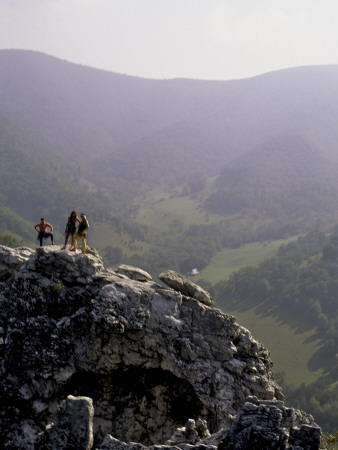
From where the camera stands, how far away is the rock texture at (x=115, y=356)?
20422mm

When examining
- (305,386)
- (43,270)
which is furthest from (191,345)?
(305,386)

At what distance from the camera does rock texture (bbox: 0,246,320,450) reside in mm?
20422

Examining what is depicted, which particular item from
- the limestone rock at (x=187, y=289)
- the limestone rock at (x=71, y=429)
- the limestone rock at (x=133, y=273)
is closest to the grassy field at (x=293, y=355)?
the limestone rock at (x=187, y=289)

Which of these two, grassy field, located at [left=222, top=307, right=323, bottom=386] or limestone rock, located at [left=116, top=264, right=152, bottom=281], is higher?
limestone rock, located at [left=116, top=264, right=152, bottom=281]

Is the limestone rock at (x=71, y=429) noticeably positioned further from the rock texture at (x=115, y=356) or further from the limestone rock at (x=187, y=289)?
the limestone rock at (x=187, y=289)

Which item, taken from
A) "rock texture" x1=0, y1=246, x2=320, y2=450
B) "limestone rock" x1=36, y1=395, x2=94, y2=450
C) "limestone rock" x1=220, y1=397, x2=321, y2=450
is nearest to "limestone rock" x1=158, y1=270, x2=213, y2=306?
"rock texture" x1=0, y1=246, x2=320, y2=450

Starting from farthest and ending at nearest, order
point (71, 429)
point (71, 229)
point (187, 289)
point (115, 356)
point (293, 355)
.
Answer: point (293, 355) → point (187, 289) → point (71, 229) → point (115, 356) → point (71, 429)

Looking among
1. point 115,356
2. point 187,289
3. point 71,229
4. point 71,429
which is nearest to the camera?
point 71,429

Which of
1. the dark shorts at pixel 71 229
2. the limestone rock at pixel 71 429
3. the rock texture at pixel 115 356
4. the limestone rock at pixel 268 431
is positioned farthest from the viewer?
the dark shorts at pixel 71 229

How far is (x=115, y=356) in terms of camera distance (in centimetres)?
2188

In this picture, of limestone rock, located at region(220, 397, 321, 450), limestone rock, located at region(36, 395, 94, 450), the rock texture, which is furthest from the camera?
the rock texture

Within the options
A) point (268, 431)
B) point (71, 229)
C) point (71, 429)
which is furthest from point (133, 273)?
point (268, 431)

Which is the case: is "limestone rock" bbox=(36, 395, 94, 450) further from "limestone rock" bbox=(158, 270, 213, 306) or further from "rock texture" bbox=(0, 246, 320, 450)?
"limestone rock" bbox=(158, 270, 213, 306)

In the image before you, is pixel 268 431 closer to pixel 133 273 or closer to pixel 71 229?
pixel 133 273
